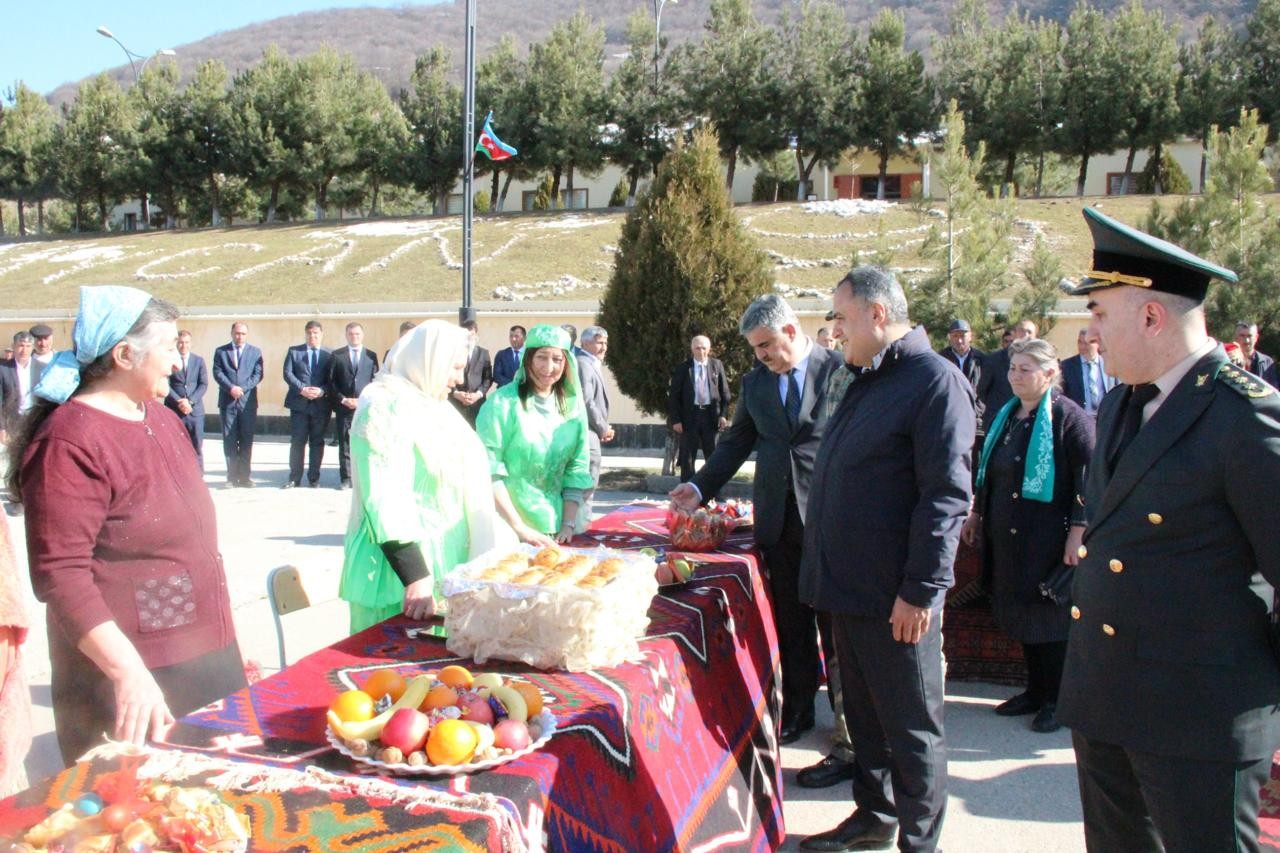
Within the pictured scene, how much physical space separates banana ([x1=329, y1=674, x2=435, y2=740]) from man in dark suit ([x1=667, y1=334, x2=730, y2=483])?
9.25 m

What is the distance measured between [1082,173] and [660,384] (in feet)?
113

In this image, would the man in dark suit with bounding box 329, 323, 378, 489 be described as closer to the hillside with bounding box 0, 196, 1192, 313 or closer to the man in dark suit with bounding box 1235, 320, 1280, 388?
the man in dark suit with bounding box 1235, 320, 1280, 388

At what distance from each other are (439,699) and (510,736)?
20cm

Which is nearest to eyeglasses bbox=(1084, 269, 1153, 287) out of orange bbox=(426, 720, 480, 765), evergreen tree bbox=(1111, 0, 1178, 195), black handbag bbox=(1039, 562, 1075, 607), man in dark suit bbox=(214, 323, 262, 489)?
orange bbox=(426, 720, 480, 765)

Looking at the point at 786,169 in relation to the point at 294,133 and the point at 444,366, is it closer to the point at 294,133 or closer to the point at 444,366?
the point at 294,133

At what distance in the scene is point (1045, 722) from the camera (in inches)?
188

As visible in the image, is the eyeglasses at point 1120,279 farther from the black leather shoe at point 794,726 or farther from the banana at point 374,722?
the black leather shoe at point 794,726

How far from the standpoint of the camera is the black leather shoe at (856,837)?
3.52 metres

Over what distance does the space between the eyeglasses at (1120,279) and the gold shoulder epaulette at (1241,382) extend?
245 mm

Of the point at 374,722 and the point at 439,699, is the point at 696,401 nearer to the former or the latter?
the point at 439,699

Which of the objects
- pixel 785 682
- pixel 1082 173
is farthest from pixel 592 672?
pixel 1082 173

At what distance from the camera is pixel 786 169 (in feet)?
158

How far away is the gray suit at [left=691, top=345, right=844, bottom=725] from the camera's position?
13.9 ft

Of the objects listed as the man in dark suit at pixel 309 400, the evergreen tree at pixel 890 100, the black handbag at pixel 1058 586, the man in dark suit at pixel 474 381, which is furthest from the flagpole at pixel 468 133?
the evergreen tree at pixel 890 100
